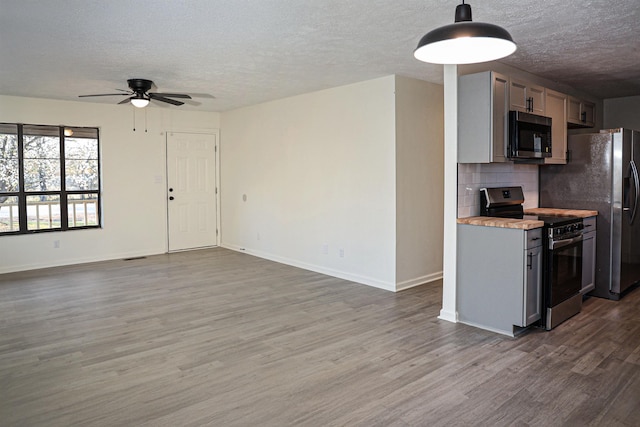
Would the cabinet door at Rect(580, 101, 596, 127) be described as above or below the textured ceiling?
below

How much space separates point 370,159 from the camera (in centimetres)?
548

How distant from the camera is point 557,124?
190 inches

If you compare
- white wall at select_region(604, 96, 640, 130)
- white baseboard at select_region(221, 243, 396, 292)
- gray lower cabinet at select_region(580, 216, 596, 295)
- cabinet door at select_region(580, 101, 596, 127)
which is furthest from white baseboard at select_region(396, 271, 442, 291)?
white wall at select_region(604, 96, 640, 130)

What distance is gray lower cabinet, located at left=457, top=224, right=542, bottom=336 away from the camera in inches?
147

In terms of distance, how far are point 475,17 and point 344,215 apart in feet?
10.1

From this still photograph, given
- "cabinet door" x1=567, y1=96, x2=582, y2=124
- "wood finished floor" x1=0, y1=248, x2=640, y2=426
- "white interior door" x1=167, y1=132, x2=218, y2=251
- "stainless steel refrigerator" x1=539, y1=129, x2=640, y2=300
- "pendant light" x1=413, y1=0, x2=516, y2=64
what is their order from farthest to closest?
"white interior door" x1=167, y1=132, x2=218, y2=251, "cabinet door" x1=567, y1=96, x2=582, y2=124, "stainless steel refrigerator" x1=539, y1=129, x2=640, y2=300, "wood finished floor" x1=0, y1=248, x2=640, y2=426, "pendant light" x1=413, y1=0, x2=516, y2=64

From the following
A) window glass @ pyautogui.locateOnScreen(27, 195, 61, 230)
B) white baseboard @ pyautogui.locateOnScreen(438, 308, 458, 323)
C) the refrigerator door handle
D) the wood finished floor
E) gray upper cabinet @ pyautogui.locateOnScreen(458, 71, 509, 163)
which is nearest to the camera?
the wood finished floor

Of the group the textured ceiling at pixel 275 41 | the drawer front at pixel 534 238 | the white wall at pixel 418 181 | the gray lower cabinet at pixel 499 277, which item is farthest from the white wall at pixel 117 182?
the drawer front at pixel 534 238

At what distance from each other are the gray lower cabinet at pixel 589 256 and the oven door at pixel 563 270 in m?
0.30

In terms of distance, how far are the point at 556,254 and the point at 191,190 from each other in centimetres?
609

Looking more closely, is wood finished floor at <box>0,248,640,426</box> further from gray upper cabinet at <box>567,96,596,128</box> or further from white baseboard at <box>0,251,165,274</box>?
gray upper cabinet at <box>567,96,596,128</box>

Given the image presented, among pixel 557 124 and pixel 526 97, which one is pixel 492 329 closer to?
pixel 526 97

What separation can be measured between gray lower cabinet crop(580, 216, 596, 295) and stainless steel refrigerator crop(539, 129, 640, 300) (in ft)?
0.36

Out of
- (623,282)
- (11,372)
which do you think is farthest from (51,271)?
(623,282)
